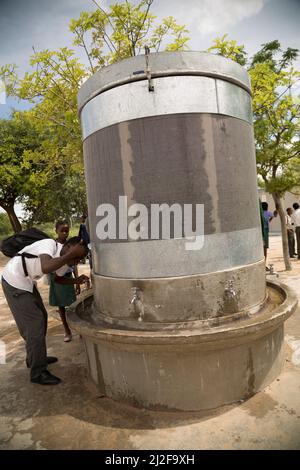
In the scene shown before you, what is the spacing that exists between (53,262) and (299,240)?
970 centimetres

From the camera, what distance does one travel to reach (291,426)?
8.92ft

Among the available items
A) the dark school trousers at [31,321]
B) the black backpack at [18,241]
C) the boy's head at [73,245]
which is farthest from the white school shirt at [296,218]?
the dark school trousers at [31,321]

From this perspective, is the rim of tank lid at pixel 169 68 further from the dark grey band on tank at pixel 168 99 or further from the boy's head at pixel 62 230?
the boy's head at pixel 62 230

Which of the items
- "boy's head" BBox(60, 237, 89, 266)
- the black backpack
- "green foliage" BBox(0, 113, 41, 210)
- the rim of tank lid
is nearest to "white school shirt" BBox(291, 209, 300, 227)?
the rim of tank lid

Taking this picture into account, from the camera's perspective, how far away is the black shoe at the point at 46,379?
12.3 ft

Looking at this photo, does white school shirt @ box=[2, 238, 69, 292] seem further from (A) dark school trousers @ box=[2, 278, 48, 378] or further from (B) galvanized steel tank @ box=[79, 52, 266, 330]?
(B) galvanized steel tank @ box=[79, 52, 266, 330]

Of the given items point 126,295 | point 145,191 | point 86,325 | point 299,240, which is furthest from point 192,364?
point 299,240

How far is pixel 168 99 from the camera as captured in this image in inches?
120

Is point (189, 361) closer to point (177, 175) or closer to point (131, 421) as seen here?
point (131, 421)

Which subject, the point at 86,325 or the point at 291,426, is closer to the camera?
the point at 291,426

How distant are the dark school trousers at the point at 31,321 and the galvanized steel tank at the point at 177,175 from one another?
40.5 inches

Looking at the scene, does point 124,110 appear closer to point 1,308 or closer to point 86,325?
point 86,325

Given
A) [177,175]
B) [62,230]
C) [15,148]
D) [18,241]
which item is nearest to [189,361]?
[177,175]

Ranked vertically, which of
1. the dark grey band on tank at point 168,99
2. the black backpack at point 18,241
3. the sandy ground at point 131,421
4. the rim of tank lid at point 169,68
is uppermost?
the rim of tank lid at point 169,68
